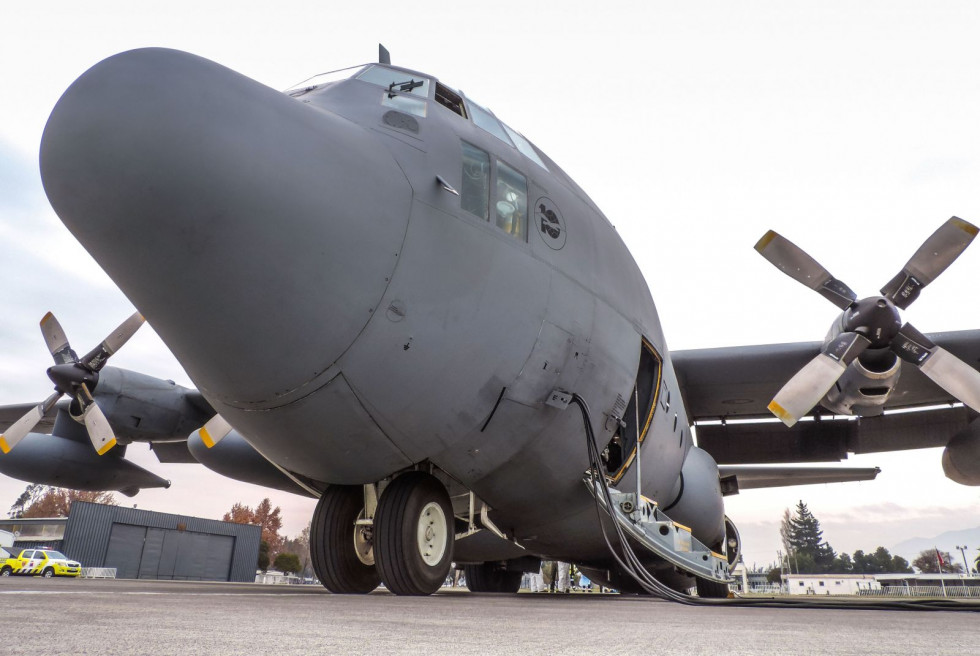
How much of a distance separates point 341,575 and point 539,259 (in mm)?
3354

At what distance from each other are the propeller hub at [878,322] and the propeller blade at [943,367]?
0.13 m

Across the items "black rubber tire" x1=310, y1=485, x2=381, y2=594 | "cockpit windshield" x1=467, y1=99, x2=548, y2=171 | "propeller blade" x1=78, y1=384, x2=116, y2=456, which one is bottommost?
"black rubber tire" x1=310, y1=485, x2=381, y2=594

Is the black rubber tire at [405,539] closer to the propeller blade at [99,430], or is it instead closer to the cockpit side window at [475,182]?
the cockpit side window at [475,182]

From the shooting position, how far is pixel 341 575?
5.96 m

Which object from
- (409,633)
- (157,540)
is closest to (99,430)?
(409,633)

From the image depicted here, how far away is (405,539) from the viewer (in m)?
5.26

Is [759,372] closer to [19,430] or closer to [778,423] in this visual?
[778,423]

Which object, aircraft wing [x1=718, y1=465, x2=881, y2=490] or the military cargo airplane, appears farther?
aircraft wing [x1=718, y1=465, x2=881, y2=490]

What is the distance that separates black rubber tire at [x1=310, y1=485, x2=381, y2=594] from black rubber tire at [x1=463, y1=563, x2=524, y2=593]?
681 cm

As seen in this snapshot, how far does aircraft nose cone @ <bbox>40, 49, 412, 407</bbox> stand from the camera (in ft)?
12.6

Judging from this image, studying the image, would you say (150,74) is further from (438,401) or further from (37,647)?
(37,647)

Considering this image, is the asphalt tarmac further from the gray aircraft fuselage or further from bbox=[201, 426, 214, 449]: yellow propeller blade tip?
bbox=[201, 426, 214, 449]: yellow propeller blade tip

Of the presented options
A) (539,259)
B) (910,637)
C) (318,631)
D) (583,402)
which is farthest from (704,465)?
(318,631)

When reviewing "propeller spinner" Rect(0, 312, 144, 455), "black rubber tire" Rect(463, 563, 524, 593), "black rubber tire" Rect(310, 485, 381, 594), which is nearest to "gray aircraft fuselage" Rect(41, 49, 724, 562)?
"black rubber tire" Rect(310, 485, 381, 594)
